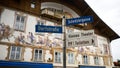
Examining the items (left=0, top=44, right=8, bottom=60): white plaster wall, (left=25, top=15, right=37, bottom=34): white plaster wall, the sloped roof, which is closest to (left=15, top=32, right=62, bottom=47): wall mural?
(left=25, top=15, right=37, bottom=34): white plaster wall

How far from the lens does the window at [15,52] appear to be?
11867 millimetres

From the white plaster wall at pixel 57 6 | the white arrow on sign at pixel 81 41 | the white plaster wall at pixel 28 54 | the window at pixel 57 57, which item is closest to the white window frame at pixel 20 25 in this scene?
the white plaster wall at pixel 28 54

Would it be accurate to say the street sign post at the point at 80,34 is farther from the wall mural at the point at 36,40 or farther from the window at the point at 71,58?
the window at the point at 71,58

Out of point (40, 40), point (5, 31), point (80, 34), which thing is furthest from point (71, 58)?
point (80, 34)

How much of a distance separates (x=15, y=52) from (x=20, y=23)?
8.80ft

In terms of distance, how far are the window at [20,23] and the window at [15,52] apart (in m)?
1.70

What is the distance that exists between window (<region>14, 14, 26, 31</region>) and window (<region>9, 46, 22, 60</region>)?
170 centimetres

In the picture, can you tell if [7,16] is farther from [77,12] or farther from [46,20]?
[77,12]

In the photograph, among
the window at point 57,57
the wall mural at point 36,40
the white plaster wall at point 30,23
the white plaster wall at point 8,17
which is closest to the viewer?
the white plaster wall at point 8,17

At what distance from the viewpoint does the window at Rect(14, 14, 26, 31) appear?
12.8 metres

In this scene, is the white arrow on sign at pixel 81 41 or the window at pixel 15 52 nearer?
the white arrow on sign at pixel 81 41

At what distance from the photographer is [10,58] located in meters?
11.7

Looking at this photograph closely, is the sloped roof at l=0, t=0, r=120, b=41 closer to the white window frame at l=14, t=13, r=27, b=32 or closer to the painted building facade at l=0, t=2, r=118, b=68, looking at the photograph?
the painted building facade at l=0, t=2, r=118, b=68

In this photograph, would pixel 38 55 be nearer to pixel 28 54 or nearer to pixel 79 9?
pixel 28 54
